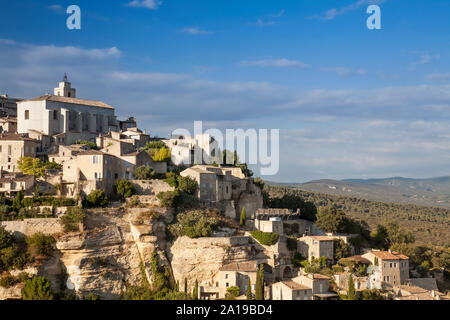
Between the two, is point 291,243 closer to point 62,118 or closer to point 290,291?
point 290,291

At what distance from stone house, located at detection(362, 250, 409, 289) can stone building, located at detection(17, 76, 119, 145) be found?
33312mm

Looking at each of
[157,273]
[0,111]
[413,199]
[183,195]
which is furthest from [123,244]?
[413,199]

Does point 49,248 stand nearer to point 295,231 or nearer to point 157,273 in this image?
point 157,273

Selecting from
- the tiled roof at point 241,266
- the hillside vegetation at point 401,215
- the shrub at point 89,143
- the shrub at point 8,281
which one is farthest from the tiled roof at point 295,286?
the hillside vegetation at point 401,215

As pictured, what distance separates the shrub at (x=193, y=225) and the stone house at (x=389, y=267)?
44.4 ft

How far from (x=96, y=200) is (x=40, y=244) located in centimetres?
574

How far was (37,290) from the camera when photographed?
125ft

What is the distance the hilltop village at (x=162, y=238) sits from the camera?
40.8 meters

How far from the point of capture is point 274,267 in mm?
45125

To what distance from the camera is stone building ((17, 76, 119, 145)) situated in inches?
2345

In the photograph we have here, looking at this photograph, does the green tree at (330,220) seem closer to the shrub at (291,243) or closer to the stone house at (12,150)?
the shrub at (291,243)

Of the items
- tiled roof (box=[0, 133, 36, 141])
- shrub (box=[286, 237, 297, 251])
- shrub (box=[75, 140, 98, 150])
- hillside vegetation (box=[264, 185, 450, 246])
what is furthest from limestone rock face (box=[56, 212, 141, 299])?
hillside vegetation (box=[264, 185, 450, 246])

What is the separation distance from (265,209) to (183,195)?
27.9 feet

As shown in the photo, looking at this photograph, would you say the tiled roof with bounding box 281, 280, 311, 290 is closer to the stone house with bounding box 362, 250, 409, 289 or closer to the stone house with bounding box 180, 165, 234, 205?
the stone house with bounding box 362, 250, 409, 289
